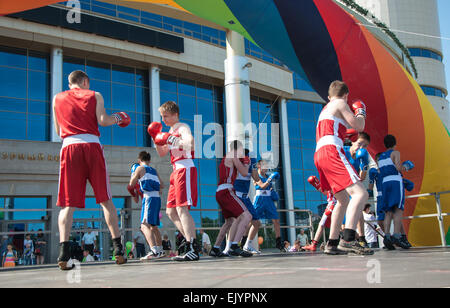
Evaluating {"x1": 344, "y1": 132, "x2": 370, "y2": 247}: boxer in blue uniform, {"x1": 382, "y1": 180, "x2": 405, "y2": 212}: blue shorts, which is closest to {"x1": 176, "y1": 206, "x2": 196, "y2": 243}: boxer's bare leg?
{"x1": 344, "y1": 132, "x2": 370, "y2": 247}: boxer in blue uniform

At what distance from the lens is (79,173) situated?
4547mm

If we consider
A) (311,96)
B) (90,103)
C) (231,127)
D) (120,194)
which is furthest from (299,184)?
(90,103)

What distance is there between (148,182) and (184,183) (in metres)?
2.08

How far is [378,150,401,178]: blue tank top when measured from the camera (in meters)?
7.02

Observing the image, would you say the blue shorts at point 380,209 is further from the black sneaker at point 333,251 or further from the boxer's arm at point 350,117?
the boxer's arm at point 350,117

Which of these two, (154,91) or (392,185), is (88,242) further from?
(392,185)

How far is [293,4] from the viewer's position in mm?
6797

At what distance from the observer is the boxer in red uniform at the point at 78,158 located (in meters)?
4.46

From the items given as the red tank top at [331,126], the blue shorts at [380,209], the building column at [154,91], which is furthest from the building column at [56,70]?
the red tank top at [331,126]

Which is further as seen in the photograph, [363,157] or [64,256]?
[363,157]

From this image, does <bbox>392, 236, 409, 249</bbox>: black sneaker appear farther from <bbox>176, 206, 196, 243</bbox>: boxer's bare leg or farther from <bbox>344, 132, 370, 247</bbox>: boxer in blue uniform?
<bbox>176, 206, 196, 243</bbox>: boxer's bare leg

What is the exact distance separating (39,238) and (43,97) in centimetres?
707

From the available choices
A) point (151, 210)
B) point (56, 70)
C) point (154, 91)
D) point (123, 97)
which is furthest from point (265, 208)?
point (123, 97)
